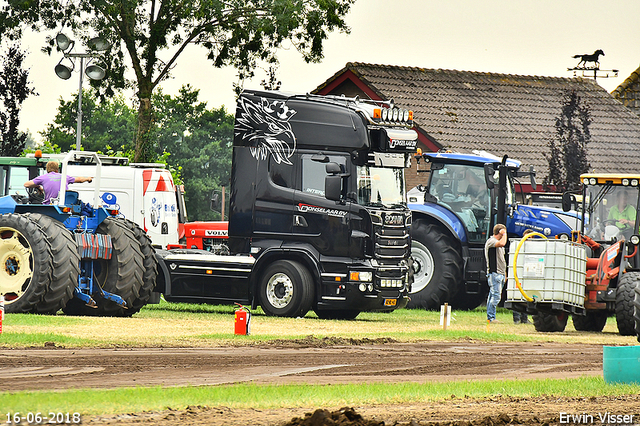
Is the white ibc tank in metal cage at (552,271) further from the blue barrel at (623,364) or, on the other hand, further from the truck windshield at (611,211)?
the blue barrel at (623,364)

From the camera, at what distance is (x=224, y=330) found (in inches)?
630

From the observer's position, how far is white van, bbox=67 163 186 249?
2442 centimetres

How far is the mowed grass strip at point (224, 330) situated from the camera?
13.8 metres

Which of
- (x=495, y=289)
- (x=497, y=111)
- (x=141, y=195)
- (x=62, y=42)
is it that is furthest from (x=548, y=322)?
(x=497, y=111)

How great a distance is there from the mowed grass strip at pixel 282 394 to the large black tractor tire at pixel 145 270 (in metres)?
8.38

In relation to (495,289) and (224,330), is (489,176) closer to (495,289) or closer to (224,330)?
(495,289)

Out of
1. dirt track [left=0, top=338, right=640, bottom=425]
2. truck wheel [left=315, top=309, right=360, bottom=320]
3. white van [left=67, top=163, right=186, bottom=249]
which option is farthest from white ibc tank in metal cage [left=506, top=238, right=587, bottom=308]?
white van [left=67, top=163, right=186, bottom=249]

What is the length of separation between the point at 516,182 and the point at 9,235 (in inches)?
445

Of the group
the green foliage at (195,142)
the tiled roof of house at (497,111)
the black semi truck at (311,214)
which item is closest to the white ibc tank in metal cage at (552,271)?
the black semi truck at (311,214)

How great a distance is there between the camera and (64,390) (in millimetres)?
9023

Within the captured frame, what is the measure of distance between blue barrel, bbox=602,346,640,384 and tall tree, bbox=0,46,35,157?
23.1m

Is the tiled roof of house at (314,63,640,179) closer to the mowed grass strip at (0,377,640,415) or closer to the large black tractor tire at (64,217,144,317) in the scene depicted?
the large black tractor tire at (64,217,144,317)

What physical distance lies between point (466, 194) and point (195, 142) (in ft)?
148

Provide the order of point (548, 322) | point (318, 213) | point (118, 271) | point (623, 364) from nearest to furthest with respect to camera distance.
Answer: point (623, 364), point (118, 271), point (548, 322), point (318, 213)
